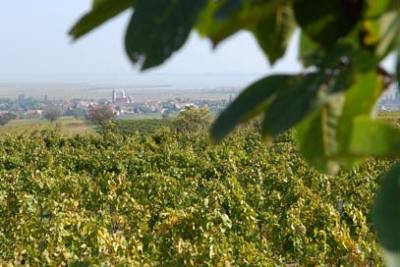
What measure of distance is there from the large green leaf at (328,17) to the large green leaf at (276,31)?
2 cm

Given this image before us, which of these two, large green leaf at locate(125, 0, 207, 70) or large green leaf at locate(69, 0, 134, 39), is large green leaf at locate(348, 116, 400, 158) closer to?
large green leaf at locate(125, 0, 207, 70)

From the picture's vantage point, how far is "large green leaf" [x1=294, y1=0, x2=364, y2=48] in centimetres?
58

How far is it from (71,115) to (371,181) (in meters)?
117

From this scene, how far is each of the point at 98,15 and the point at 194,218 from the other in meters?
6.79

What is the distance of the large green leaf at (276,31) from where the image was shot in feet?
2.06

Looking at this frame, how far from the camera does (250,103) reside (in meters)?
0.56

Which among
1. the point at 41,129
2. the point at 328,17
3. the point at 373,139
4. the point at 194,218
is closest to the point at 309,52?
the point at 328,17

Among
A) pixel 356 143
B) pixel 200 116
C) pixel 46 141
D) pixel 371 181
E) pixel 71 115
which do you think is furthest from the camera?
pixel 71 115

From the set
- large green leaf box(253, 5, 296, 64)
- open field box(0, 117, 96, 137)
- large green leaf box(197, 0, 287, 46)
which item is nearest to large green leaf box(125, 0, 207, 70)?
large green leaf box(197, 0, 287, 46)

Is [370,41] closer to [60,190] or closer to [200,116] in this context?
[60,190]

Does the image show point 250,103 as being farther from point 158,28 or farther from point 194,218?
point 194,218

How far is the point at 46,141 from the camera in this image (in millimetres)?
27391

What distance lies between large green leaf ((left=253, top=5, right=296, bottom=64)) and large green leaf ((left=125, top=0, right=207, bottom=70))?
126 millimetres

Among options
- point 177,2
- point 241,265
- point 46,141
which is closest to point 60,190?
point 241,265
